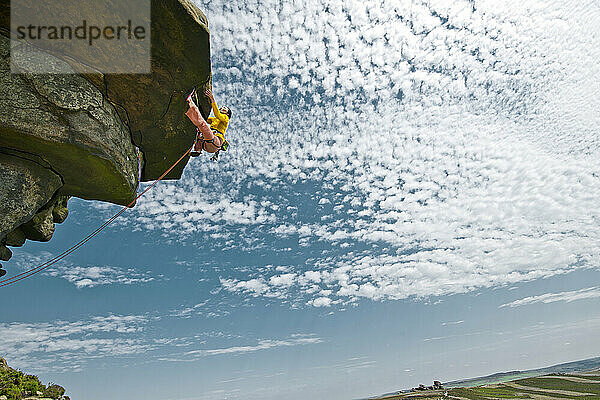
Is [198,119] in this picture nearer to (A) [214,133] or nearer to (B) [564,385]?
(A) [214,133]

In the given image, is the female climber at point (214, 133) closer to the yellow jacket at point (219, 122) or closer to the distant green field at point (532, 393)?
the yellow jacket at point (219, 122)

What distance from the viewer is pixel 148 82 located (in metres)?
9.62

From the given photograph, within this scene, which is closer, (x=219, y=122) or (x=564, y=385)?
(x=219, y=122)

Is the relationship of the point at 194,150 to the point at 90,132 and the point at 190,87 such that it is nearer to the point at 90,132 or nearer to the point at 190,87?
the point at 190,87

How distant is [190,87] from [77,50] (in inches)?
117
